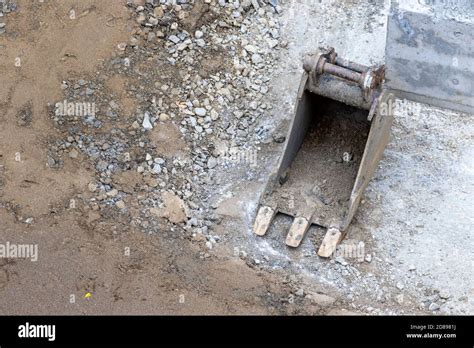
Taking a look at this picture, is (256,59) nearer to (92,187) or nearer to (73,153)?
(73,153)

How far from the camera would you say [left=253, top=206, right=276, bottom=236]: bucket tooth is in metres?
7.98

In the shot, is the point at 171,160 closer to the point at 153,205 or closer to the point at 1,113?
the point at 153,205

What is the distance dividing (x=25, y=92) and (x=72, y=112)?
50 centimetres

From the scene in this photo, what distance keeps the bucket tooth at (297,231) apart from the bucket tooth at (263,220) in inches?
7.8

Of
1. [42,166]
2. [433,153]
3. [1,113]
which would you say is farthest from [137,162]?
[433,153]

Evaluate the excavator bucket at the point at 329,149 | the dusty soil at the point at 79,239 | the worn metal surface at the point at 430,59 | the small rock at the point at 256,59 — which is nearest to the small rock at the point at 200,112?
the dusty soil at the point at 79,239

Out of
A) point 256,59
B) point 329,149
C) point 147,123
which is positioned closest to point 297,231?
point 329,149

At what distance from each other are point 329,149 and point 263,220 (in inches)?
37.3

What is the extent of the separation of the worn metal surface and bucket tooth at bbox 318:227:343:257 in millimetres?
1888

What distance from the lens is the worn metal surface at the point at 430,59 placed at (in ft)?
29.9

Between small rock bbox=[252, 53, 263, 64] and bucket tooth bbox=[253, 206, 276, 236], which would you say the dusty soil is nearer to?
bucket tooth bbox=[253, 206, 276, 236]

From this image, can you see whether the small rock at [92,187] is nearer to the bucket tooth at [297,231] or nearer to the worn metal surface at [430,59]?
the bucket tooth at [297,231]

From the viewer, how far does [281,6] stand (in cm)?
960

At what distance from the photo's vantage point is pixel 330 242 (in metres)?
7.88
